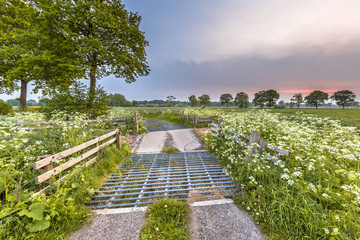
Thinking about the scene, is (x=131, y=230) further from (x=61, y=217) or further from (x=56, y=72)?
(x=56, y=72)

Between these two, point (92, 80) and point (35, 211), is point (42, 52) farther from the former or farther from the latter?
point (35, 211)

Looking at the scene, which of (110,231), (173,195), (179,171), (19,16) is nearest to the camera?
(110,231)

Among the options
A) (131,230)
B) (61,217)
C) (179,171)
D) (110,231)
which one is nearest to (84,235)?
(110,231)

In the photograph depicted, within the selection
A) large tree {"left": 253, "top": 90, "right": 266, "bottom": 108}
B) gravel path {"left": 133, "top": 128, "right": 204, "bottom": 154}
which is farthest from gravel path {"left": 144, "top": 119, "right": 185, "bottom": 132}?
large tree {"left": 253, "top": 90, "right": 266, "bottom": 108}

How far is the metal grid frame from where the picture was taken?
10.7ft

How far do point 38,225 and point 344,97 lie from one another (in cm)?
10029

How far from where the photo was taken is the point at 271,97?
63656mm

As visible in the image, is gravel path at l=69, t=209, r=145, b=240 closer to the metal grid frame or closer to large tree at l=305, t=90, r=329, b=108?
the metal grid frame

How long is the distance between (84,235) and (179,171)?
293cm

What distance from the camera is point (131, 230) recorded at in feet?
7.68

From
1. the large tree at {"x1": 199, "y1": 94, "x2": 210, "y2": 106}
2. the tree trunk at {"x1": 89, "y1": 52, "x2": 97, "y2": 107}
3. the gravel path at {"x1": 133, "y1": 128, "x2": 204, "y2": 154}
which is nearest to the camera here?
the gravel path at {"x1": 133, "y1": 128, "x2": 204, "y2": 154}

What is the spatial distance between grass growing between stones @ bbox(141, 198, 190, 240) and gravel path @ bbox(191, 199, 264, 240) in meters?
0.19

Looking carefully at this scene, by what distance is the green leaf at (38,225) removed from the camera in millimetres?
2010

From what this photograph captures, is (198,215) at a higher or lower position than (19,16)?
lower
